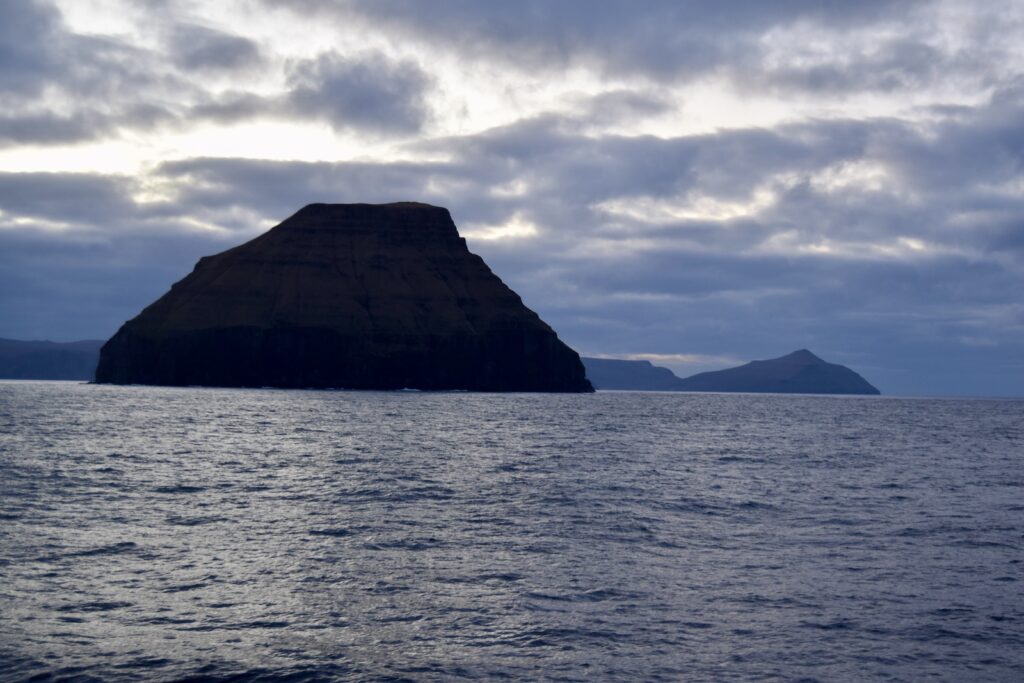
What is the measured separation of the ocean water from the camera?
65.3ft

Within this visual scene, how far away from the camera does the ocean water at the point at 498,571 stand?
19891 millimetres

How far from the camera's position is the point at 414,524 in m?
36.3

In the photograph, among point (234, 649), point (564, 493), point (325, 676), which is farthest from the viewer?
point (564, 493)

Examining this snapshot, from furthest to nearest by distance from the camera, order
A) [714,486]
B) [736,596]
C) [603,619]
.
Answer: [714,486], [736,596], [603,619]

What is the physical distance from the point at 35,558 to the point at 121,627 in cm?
904

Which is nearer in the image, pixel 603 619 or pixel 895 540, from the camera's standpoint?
pixel 603 619

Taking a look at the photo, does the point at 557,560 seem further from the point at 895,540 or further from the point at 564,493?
the point at 564,493

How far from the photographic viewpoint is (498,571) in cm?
2820

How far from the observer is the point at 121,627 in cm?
2144

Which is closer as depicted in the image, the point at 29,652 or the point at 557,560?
the point at 29,652

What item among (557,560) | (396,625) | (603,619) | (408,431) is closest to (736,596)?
(603,619)

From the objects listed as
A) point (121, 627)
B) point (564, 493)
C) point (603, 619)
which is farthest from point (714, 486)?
point (121, 627)

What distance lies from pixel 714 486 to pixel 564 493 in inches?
384

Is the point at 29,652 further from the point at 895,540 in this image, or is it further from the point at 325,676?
the point at 895,540
